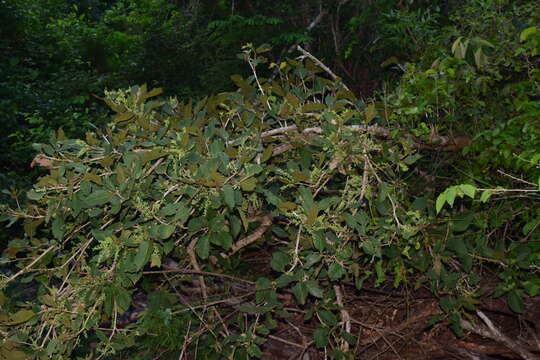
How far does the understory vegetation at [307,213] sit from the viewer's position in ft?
6.08

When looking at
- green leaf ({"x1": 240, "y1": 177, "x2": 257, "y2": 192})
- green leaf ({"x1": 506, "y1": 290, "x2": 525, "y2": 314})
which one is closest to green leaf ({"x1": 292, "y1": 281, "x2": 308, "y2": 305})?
green leaf ({"x1": 240, "y1": 177, "x2": 257, "y2": 192})

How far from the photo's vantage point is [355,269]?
2182mm

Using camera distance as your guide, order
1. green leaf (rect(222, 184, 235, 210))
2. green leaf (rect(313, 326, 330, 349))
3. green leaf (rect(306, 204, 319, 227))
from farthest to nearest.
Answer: green leaf (rect(313, 326, 330, 349)), green leaf (rect(306, 204, 319, 227)), green leaf (rect(222, 184, 235, 210))

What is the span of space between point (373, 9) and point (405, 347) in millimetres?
4803

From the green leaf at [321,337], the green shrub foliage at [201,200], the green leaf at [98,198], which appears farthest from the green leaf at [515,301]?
the green leaf at [98,198]

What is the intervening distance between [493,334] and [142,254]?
1.78m

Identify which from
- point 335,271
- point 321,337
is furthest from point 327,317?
point 335,271

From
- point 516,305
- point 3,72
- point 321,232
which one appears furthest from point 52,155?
point 3,72

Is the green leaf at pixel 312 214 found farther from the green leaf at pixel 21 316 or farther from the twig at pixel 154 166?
the green leaf at pixel 21 316

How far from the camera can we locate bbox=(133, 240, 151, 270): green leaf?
5.60ft

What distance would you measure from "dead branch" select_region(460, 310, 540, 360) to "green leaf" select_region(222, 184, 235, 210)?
1.57m

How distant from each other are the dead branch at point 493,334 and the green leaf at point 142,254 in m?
1.66

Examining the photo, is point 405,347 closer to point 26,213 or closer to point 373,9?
point 26,213

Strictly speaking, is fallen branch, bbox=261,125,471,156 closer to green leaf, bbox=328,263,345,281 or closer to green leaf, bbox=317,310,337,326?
green leaf, bbox=328,263,345,281
